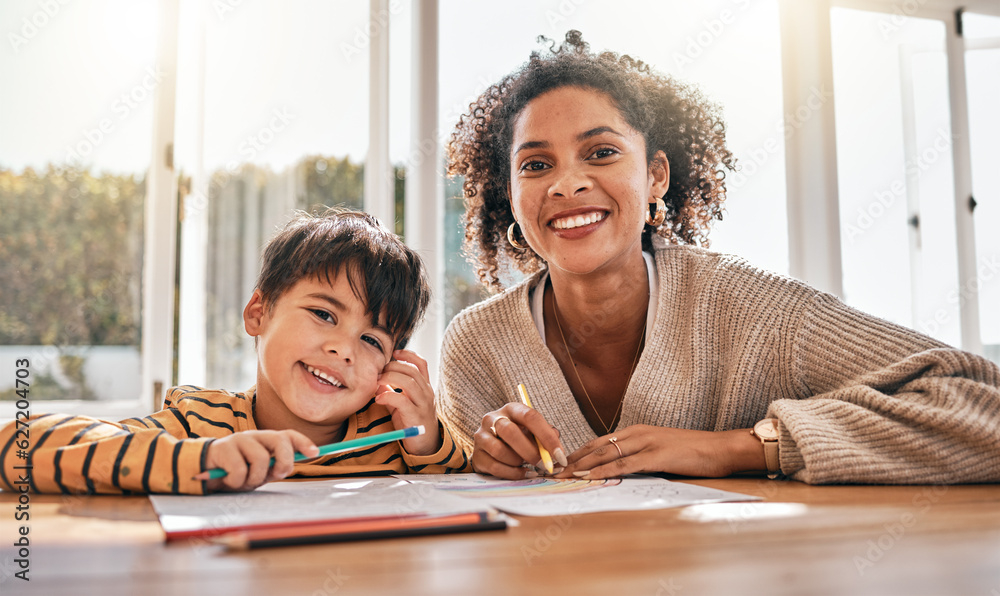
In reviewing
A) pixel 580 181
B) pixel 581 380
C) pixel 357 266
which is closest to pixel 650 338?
pixel 581 380

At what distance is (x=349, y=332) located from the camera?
3.58 feet

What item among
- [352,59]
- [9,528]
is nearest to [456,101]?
[352,59]

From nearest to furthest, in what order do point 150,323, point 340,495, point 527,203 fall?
point 340,495, point 527,203, point 150,323

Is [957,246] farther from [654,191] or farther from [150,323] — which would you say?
[150,323]

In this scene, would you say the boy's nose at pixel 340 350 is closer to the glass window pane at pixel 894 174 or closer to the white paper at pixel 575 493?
the white paper at pixel 575 493

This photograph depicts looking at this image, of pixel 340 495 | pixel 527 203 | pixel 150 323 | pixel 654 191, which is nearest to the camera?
pixel 340 495

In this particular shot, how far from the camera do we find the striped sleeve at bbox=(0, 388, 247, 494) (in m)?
0.75

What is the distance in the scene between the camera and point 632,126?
1.44m

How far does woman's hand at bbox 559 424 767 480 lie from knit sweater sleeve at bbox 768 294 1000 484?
0.20ft

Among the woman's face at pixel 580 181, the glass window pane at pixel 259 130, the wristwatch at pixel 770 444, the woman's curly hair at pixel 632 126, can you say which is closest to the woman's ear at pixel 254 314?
the woman's face at pixel 580 181

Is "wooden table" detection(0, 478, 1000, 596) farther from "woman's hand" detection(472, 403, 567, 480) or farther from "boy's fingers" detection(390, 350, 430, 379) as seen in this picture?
"boy's fingers" detection(390, 350, 430, 379)

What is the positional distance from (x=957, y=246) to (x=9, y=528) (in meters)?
3.44

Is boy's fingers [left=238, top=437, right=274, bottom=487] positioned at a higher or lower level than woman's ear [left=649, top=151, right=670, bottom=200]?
lower

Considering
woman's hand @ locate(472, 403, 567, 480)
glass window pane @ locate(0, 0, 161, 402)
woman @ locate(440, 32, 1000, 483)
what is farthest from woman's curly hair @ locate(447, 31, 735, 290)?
glass window pane @ locate(0, 0, 161, 402)
